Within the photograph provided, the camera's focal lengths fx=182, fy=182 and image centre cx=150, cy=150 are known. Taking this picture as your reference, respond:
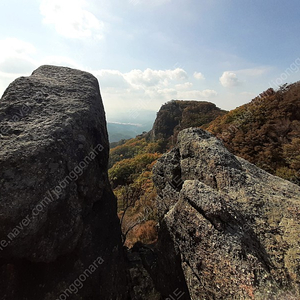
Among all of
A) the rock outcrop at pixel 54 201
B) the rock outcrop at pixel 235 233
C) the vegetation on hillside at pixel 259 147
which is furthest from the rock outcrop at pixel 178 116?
the rock outcrop at pixel 54 201

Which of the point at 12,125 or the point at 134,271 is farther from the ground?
the point at 12,125

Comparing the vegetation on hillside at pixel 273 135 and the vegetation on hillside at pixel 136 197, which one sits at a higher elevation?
the vegetation on hillside at pixel 273 135

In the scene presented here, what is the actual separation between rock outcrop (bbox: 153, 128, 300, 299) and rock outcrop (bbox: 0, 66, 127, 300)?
198 cm

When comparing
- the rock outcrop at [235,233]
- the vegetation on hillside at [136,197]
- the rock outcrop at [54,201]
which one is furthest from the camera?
the vegetation on hillside at [136,197]

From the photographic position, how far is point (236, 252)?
3.46 m

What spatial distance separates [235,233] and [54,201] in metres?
3.84

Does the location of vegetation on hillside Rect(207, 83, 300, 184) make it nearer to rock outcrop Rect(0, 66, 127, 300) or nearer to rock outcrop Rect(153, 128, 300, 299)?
rock outcrop Rect(153, 128, 300, 299)

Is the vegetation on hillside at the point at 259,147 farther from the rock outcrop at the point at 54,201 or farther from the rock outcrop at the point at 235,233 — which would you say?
the rock outcrop at the point at 235,233

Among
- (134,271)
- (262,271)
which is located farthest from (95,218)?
(262,271)

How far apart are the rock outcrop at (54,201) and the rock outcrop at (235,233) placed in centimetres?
198

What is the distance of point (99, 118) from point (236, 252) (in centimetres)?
514

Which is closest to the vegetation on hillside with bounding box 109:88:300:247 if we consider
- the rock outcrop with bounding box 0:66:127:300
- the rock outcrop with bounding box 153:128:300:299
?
the rock outcrop with bounding box 0:66:127:300

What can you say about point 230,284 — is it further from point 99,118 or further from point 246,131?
point 246,131

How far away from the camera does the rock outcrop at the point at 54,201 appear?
3652 mm
